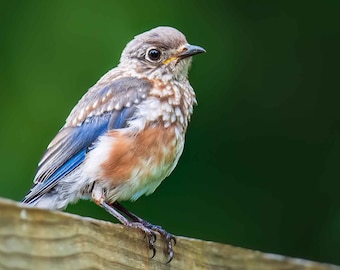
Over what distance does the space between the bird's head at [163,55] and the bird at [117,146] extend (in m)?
0.07

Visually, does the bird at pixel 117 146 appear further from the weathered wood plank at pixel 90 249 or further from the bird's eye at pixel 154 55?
the weathered wood plank at pixel 90 249

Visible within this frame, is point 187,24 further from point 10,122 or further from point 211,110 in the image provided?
point 10,122

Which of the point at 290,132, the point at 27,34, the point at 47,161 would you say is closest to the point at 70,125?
the point at 47,161

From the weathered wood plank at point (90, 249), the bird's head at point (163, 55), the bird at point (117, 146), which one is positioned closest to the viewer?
the weathered wood plank at point (90, 249)

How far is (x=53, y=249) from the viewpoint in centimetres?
338

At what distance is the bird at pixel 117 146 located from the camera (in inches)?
213

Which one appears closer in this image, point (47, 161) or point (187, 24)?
point (47, 161)

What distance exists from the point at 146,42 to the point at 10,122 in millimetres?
2261

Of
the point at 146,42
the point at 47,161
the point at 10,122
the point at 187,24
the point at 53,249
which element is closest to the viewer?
the point at 53,249

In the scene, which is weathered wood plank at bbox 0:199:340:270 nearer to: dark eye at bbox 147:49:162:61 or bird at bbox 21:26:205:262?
bird at bbox 21:26:205:262

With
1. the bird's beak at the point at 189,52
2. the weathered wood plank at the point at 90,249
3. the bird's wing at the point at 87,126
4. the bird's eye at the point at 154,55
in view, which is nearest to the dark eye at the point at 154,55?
the bird's eye at the point at 154,55

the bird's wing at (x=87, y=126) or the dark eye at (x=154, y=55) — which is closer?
the bird's wing at (x=87, y=126)

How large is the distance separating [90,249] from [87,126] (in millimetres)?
2128

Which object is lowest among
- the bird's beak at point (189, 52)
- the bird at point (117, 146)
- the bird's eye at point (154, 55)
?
the bird at point (117, 146)
